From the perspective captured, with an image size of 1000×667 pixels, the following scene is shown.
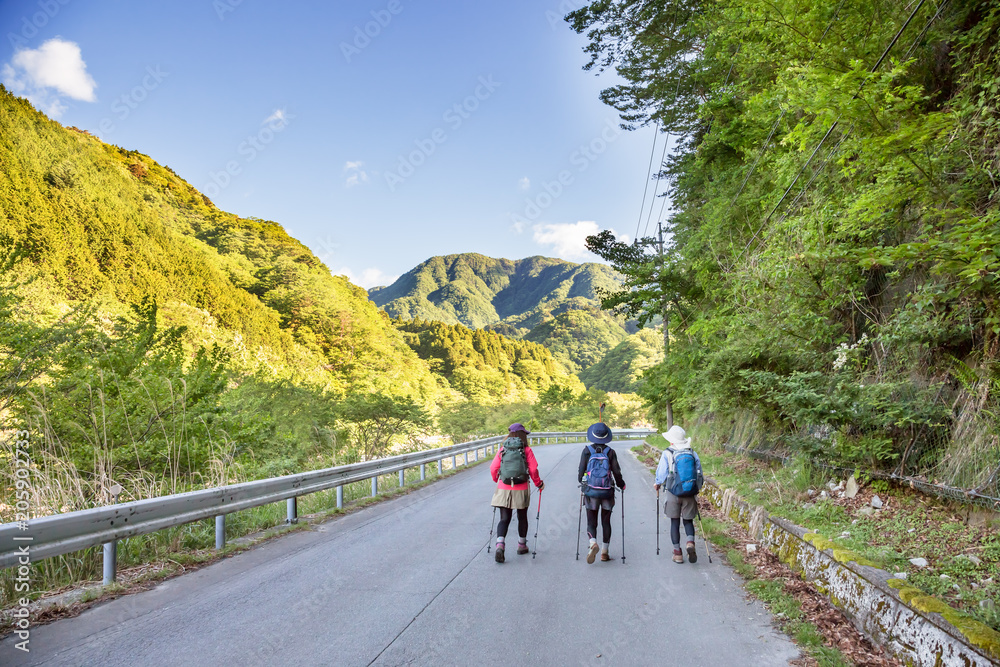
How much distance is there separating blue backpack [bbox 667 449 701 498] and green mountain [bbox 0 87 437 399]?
24.1 m

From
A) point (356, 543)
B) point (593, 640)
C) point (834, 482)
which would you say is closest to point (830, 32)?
point (834, 482)

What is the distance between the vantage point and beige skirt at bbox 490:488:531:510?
6.51 metres

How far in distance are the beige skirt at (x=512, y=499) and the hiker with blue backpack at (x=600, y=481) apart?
777mm

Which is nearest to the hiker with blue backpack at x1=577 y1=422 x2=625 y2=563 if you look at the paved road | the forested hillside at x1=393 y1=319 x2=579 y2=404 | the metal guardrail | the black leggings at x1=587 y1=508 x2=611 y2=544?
the black leggings at x1=587 y1=508 x2=611 y2=544

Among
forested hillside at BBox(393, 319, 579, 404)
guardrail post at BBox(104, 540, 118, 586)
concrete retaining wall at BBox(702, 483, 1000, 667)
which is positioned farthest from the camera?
forested hillside at BBox(393, 319, 579, 404)

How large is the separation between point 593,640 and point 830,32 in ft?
26.3

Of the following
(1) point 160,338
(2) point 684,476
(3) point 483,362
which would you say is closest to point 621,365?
(3) point 483,362

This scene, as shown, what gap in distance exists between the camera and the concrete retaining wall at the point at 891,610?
292 centimetres

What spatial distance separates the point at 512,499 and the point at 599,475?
1.18 metres

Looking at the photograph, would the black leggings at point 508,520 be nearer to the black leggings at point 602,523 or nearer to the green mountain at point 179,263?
the black leggings at point 602,523

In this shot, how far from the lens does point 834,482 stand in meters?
7.49

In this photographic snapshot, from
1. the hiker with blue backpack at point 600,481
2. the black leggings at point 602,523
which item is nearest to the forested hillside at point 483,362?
the hiker with blue backpack at point 600,481

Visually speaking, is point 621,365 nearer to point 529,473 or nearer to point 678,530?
point 678,530

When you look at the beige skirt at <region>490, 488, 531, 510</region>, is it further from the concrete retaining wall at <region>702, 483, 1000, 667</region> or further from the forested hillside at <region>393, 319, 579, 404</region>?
the forested hillside at <region>393, 319, 579, 404</region>
